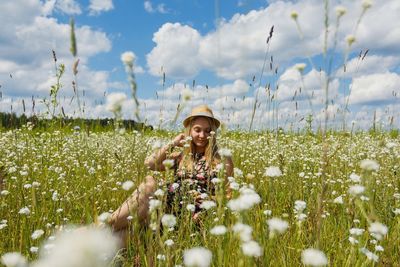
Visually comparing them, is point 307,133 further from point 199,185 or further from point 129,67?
point 129,67

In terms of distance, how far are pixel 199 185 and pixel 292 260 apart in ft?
6.74

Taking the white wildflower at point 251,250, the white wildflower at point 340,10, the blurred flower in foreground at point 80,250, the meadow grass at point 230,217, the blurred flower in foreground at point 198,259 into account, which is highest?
the white wildflower at point 340,10

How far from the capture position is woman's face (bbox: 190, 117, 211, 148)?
4.97 metres

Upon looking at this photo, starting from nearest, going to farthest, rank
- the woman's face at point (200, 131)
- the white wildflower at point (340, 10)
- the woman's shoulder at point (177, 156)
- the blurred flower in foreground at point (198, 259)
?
the blurred flower in foreground at point (198, 259) → the white wildflower at point (340, 10) → the woman's shoulder at point (177, 156) → the woman's face at point (200, 131)

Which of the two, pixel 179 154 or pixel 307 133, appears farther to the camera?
pixel 307 133

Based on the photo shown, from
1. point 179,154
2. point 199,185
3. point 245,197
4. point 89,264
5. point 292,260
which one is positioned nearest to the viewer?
point 89,264

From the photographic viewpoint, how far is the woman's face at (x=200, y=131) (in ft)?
16.3

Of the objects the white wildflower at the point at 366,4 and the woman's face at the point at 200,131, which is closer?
the white wildflower at the point at 366,4

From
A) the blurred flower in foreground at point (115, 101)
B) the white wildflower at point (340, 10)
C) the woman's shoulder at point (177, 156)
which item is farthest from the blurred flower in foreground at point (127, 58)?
the woman's shoulder at point (177, 156)

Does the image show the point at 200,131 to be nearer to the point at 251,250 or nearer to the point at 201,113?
the point at 201,113

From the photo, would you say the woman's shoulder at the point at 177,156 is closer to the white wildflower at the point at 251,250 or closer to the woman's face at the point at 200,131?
the woman's face at the point at 200,131

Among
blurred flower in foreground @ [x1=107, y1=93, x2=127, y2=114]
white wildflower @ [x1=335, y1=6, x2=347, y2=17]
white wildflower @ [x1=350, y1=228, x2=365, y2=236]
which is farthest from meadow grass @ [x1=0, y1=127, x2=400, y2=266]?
white wildflower @ [x1=335, y1=6, x2=347, y2=17]

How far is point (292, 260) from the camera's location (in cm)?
264

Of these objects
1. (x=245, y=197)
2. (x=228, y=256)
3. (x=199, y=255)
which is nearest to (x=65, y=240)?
(x=199, y=255)
